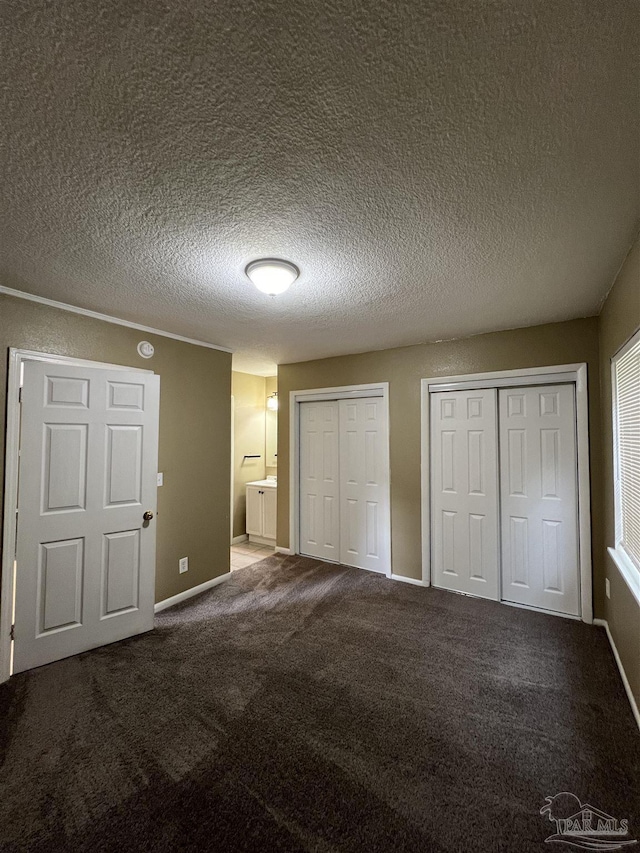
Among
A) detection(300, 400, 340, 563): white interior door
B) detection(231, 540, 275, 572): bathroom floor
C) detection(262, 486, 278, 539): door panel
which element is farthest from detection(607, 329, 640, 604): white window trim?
detection(262, 486, 278, 539): door panel

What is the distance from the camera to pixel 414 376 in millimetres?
3811

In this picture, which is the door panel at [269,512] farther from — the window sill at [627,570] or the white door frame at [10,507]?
the window sill at [627,570]

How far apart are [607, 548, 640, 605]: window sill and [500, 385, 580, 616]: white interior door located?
1.92 ft

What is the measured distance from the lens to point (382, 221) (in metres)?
1.63

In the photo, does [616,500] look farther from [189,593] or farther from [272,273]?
[189,593]

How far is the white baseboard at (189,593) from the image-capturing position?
3.24 meters

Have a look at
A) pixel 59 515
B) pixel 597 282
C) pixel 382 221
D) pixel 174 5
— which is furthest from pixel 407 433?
pixel 174 5

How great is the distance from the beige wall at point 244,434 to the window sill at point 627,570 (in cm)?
443

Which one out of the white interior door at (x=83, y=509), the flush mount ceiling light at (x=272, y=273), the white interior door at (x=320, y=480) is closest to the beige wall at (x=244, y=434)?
the white interior door at (x=320, y=480)

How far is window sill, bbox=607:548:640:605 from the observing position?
1904 millimetres

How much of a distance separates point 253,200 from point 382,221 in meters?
0.57

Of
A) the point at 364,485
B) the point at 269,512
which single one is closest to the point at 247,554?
the point at 269,512

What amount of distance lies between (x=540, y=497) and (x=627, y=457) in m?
1.03

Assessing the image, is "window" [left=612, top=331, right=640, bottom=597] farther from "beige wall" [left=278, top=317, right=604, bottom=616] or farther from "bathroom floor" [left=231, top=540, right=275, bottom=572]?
"bathroom floor" [left=231, top=540, right=275, bottom=572]
